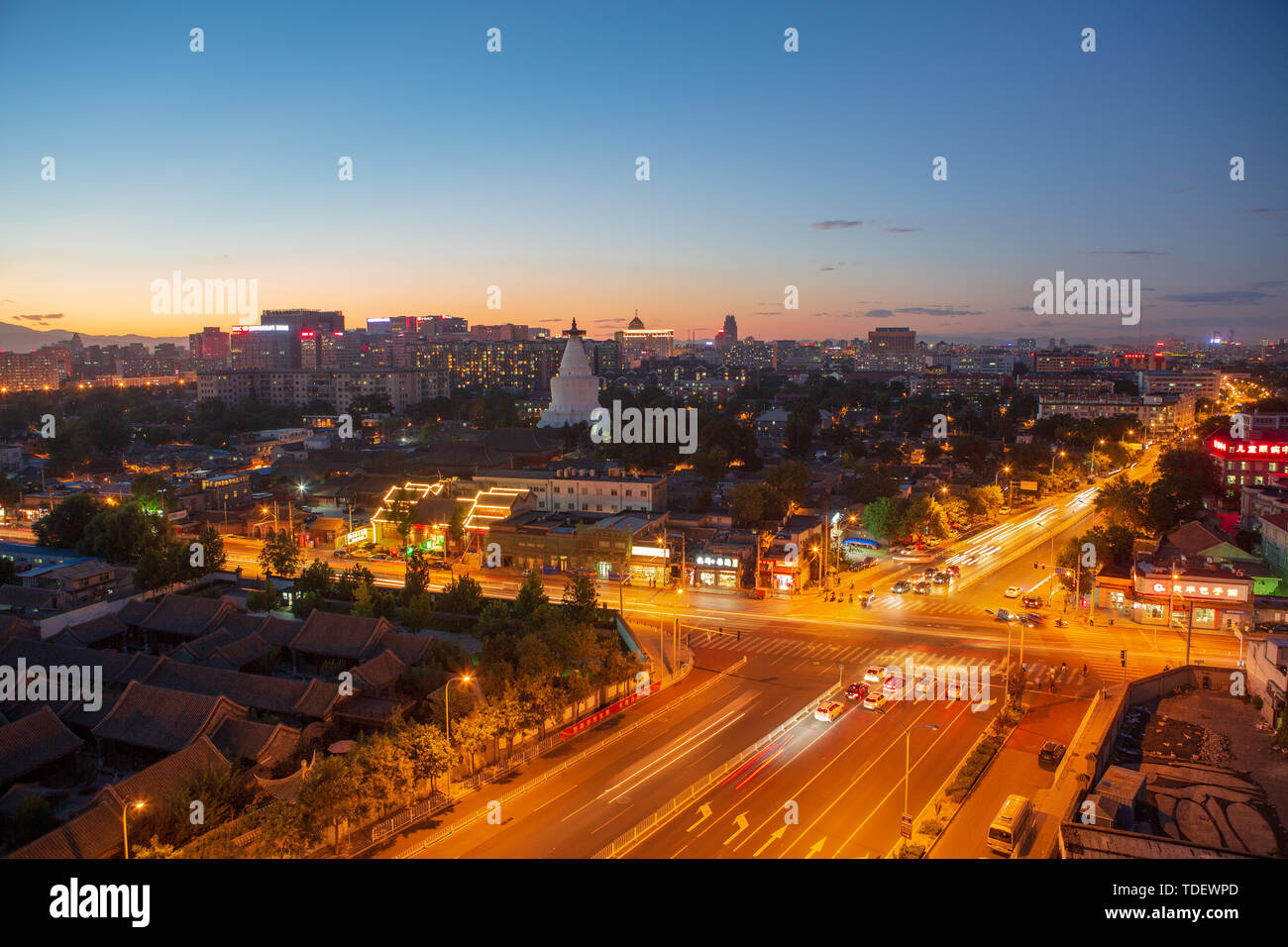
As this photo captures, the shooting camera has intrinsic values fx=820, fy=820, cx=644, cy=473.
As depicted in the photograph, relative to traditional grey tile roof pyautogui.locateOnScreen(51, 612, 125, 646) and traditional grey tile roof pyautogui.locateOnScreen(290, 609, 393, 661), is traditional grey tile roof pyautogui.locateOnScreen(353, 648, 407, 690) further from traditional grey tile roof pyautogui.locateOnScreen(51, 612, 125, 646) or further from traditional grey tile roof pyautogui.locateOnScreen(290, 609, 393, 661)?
traditional grey tile roof pyautogui.locateOnScreen(51, 612, 125, 646)

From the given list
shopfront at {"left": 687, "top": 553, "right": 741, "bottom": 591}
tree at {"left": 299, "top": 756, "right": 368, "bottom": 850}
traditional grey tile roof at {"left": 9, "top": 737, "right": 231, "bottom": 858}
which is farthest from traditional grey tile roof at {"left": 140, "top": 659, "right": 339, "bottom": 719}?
shopfront at {"left": 687, "top": 553, "right": 741, "bottom": 591}

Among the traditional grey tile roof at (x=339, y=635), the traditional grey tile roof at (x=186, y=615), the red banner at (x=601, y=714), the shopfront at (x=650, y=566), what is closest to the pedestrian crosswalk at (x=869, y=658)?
the red banner at (x=601, y=714)

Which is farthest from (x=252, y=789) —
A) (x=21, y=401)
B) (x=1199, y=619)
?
(x=21, y=401)

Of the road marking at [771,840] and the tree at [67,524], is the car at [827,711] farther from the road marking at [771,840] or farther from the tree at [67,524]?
the tree at [67,524]

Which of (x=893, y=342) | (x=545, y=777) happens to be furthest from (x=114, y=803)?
(x=893, y=342)

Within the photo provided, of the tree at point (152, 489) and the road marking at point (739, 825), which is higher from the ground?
the tree at point (152, 489)

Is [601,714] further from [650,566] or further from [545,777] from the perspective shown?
[650,566]
